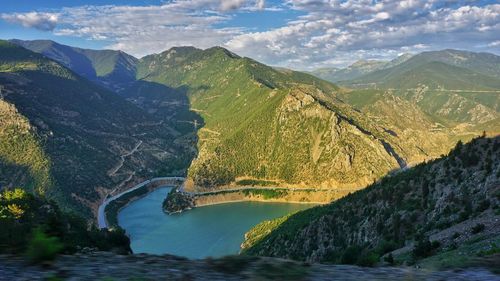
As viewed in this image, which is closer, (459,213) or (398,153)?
(459,213)

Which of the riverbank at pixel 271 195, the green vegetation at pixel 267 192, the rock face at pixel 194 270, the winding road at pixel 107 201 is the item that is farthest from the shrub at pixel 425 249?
the green vegetation at pixel 267 192

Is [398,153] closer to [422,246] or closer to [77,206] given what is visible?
[77,206]

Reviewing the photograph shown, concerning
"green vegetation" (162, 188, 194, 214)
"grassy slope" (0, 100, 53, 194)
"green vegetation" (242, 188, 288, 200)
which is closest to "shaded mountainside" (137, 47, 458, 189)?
"green vegetation" (242, 188, 288, 200)

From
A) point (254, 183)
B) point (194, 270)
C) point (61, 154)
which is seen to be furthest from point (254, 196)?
point (194, 270)

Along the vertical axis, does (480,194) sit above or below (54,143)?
below

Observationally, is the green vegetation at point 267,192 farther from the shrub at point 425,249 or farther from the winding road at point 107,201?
the shrub at point 425,249

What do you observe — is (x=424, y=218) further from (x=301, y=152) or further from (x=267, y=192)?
(x=301, y=152)

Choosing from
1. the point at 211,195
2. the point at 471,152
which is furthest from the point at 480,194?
the point at 211,195
